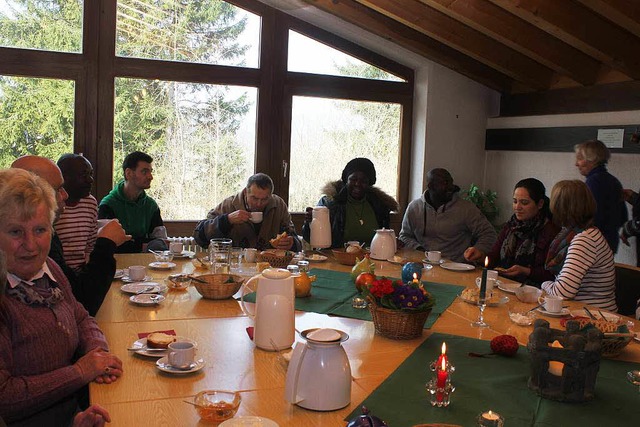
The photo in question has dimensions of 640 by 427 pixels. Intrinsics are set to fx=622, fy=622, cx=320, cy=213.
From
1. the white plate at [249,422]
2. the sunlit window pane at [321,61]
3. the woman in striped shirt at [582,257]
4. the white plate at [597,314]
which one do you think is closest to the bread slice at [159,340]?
the white plate at [249,422]

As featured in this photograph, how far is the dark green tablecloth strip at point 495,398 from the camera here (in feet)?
4.79

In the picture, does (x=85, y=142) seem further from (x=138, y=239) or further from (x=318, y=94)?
(x=318, y=94)

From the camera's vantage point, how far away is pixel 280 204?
3.93 meters

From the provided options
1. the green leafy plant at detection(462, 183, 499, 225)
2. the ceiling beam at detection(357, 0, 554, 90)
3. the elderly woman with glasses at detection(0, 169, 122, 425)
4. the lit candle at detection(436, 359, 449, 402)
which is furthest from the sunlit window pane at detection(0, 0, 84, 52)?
the lit candle at detection(436, 359, 449, 402)

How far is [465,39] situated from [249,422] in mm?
4149

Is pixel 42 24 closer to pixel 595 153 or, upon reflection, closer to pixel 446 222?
pixel 446 222

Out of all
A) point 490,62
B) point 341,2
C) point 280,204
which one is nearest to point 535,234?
point 280,204

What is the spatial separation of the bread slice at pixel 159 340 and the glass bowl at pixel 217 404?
417mm

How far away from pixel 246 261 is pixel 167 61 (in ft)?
7.87

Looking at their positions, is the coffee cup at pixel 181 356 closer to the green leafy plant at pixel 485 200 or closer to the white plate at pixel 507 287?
the white plate at pixel 507 287

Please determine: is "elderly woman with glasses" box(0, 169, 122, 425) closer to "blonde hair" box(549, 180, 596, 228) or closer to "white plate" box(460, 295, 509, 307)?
"white plate" box(460, 295, 509, 307)

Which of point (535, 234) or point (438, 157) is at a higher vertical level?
point (438, 157)

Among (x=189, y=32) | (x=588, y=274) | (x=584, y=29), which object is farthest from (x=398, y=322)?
(x=189, y=32)

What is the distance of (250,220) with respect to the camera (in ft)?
11.6
